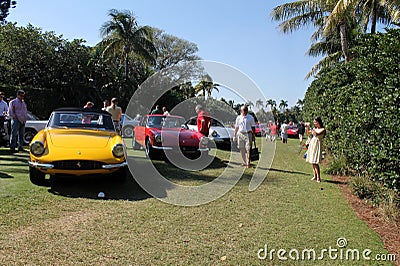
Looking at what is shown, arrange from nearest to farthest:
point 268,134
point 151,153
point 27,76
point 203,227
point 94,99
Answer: point 203,227 < point 151,153 < point 268,134 < point 27,76 < point 94,99

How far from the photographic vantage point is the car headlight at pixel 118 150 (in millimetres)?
6227

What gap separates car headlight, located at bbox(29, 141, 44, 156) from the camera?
593cm

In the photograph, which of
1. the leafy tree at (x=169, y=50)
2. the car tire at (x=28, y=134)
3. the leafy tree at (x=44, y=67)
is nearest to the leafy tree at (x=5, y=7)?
the car tire at (x=28, y=134)

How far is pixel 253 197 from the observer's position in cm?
646

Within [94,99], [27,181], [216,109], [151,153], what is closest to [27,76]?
[94,99]

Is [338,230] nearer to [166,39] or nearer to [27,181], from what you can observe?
[27,181]

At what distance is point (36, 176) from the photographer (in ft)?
20.4

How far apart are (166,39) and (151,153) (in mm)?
42093

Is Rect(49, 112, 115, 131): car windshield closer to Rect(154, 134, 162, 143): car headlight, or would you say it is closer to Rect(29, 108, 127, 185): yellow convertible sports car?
Rect(29, 108, 127, 185): yellow convertible sports car

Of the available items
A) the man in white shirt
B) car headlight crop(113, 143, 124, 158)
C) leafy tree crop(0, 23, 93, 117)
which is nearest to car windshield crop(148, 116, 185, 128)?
the man in white shirt

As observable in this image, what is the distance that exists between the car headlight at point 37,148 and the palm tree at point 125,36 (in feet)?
84.9

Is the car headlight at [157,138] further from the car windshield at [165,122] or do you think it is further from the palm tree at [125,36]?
the palm tree at [125,36]

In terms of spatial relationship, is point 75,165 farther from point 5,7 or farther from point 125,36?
point 125,36

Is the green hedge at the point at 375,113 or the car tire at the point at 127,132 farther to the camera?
the car tire at the point at 127,132
